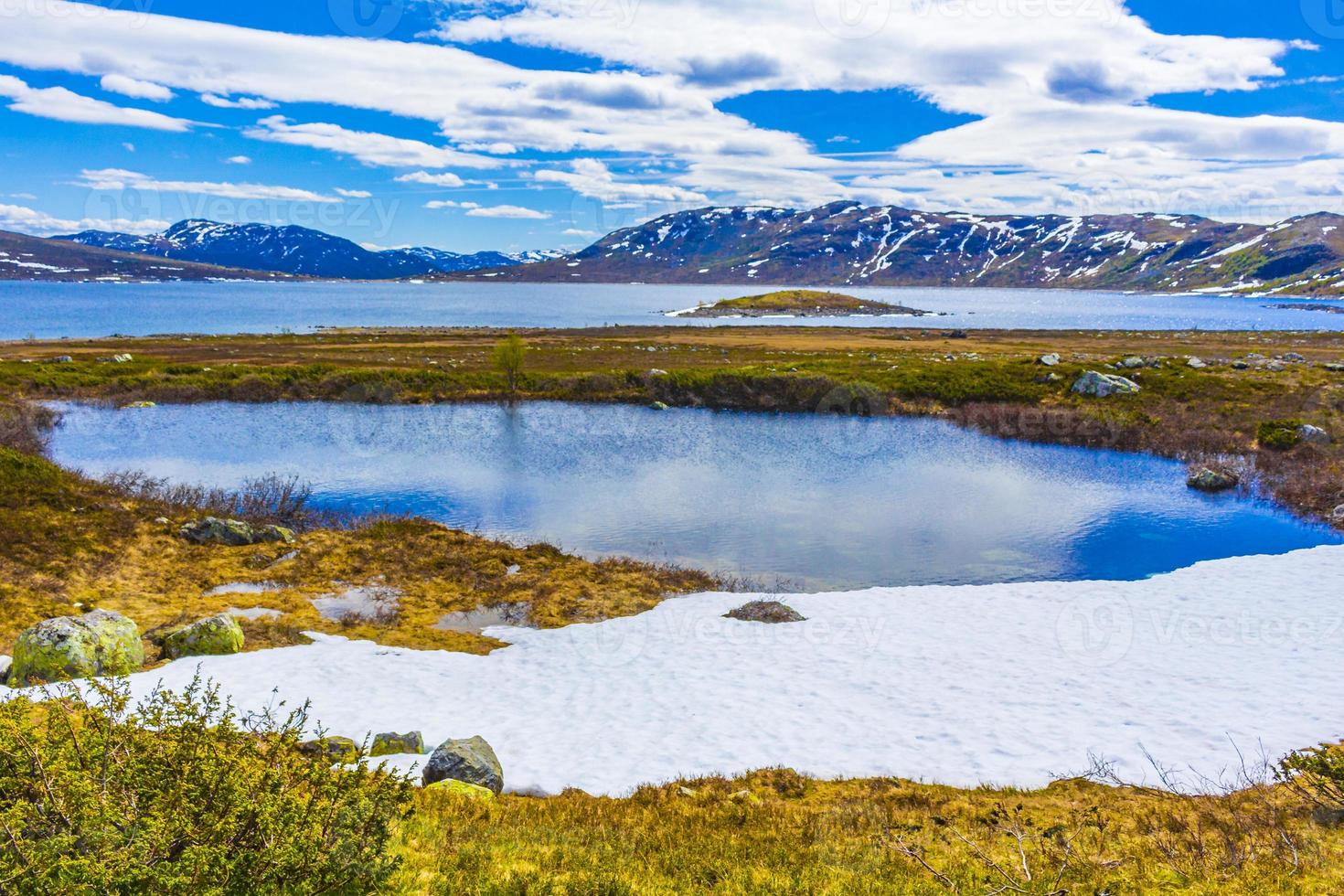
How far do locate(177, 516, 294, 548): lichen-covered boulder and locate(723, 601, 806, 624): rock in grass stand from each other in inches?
728

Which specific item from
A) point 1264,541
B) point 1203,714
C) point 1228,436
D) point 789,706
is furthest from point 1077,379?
point 789,706

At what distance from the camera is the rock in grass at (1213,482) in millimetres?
41312

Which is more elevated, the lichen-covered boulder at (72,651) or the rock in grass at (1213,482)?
the lichen-covered boulder at (72,651)

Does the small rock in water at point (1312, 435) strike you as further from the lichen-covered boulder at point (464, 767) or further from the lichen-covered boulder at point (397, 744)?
the lichen-covered boulder at point (397, 744)

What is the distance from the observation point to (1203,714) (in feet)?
57.3

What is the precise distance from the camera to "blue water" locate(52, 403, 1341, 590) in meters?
31.8

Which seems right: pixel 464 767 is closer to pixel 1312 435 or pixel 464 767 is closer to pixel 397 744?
pixel 397 744

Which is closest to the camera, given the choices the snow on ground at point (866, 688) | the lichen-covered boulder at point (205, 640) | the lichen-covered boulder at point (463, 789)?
the lichen-covered boulder at point (463, 789)

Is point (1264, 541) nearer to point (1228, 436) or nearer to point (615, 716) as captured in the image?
point (1228, 436)

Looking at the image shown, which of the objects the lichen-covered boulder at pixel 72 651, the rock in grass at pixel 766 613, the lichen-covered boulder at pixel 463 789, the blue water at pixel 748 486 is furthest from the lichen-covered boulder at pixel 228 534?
the lichen-covered boulder at pixel 463 789

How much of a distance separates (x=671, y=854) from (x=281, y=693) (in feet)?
38.7

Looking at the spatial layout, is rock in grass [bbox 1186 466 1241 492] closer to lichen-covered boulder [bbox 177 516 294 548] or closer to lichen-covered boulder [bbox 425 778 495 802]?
lichen-covered boulder [bbox 425 778 495 802]

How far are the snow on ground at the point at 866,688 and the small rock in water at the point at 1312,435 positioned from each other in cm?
2844

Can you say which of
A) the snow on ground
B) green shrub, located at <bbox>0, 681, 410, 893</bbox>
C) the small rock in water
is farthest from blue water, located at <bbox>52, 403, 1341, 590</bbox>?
green shrub, located at <bbox>0, 681, 410, 893</bbox>
